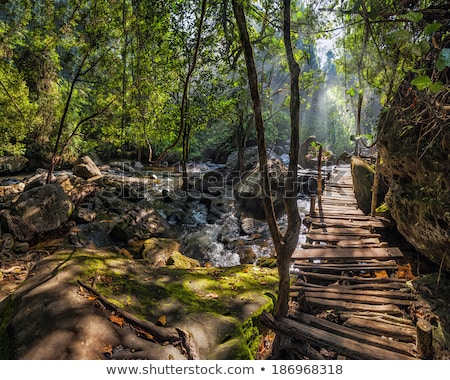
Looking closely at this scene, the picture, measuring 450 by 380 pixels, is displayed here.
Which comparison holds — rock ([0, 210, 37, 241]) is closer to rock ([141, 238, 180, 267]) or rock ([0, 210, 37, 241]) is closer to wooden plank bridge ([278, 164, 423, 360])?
rock ([141, 238, 180, 267])

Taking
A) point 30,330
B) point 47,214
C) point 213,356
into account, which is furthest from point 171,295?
point 47,214

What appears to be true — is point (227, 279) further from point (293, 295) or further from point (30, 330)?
point (30, 330)

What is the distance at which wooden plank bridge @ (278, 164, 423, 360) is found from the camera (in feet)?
12.3

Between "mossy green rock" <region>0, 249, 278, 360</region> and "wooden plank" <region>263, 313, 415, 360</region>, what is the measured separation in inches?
18.3

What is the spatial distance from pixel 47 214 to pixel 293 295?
8.58m

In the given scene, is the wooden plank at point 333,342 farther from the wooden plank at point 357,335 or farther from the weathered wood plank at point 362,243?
the weathered wood plank at point 362,243

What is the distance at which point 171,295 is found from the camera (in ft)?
13.8

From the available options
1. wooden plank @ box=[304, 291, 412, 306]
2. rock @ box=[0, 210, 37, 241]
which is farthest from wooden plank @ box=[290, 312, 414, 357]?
rock @ box=[0, 210, 37, 241]

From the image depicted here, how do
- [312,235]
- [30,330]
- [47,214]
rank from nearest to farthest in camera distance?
[30,330] → [312,235] → [47,214]

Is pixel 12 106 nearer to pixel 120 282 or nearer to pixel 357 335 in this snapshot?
pixel 120 282

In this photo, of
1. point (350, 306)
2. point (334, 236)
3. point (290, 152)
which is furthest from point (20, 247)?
point (334, 236)

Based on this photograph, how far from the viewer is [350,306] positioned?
16.1 feet

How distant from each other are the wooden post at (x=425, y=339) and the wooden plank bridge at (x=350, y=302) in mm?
158

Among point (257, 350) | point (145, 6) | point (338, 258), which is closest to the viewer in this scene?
point (257, 350)
